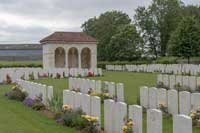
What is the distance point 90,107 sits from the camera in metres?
11.4

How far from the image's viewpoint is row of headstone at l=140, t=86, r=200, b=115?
1191 centimetres

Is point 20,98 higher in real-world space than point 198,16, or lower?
lower

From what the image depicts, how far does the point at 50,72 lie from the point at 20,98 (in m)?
17.5

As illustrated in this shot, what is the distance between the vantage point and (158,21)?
246ft

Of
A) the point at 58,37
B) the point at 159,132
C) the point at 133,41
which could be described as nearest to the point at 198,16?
the point at 133,41

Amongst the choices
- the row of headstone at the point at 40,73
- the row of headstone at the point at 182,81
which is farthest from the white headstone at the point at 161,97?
the row of headstone at the point at 40,73

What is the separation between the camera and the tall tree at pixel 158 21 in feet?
245

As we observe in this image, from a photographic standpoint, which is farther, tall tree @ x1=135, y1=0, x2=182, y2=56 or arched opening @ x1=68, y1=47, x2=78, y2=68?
tall tree @ x1=135, y1=0, x2=182, y2=56

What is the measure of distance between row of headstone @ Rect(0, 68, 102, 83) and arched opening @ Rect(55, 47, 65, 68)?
7.61 metres

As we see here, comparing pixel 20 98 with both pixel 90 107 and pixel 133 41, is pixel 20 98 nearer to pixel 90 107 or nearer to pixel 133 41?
pixel 90 107

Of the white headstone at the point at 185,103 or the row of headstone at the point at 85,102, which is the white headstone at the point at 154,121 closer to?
the row of headstone at the point at 85,102

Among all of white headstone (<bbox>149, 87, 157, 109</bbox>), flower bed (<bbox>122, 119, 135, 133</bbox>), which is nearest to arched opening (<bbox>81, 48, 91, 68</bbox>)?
white headstone (<bbox>149, 87, 157, 109</bbox>)

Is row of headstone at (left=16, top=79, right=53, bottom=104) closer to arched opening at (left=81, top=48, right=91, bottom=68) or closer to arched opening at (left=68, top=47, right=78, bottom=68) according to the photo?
arched opening at (left=68, top=47, right=78, bottom=68)

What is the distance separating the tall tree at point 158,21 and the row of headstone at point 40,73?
3874cm
